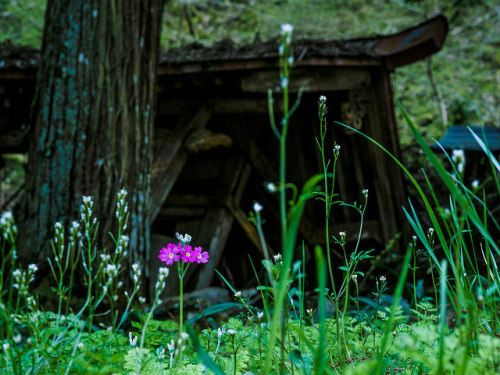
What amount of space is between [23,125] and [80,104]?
2212 mm

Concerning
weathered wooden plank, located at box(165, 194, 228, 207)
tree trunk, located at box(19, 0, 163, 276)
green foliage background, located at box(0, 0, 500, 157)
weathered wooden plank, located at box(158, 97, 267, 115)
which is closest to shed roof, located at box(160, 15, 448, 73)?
weathered wooden plank, located at box(158, 97, 267, 115)

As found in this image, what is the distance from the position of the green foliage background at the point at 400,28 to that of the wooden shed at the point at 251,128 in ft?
18.7

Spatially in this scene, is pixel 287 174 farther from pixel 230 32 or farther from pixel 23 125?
pixel 230 32

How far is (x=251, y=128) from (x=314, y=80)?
1.34m

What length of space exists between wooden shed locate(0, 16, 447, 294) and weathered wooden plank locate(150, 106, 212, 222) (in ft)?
0.03

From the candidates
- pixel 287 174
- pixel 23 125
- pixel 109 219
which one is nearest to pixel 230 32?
pixel 287 174

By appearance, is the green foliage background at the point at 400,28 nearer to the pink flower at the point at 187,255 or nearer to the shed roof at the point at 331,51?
the shed roof at the point at 331,51

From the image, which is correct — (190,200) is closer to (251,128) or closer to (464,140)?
(251,128)

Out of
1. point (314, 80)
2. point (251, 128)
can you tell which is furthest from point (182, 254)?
point (251, 128)

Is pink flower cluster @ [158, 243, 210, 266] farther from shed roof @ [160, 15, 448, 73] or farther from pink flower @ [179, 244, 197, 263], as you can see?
shed roof @ [160, 15, 448, 73]

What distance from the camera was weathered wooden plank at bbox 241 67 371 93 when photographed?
4.32 m

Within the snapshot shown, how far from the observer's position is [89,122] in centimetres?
297

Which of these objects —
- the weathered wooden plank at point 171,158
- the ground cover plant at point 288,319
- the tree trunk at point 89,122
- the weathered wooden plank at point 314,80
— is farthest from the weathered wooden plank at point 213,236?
the ground cover plant at point 288,319

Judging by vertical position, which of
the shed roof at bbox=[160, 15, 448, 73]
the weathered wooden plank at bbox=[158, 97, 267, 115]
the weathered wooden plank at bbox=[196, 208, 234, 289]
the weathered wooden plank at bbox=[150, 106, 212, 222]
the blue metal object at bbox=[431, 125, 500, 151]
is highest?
the shed roof at bbox=[160, 15, 448, 73]
